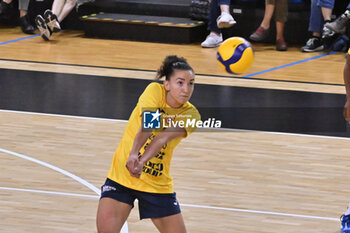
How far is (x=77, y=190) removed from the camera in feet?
20.5

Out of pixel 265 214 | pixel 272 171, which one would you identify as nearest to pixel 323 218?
pixel 265 214

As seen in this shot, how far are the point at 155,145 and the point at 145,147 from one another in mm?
228

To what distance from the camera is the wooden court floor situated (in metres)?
5.64

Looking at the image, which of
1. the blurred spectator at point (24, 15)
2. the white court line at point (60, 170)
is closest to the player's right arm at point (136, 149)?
the white court line at point (60, 170)

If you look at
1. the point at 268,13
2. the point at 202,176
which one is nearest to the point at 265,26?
the point at 268,13

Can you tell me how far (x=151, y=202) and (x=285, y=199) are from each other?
2.12 m

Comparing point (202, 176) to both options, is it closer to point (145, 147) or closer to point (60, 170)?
point (60, 170)

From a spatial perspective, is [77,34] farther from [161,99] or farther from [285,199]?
[161,99]

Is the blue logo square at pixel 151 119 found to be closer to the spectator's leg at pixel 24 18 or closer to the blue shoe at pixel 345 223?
the blue shoe at pixel 345 223

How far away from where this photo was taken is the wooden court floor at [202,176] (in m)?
5.64

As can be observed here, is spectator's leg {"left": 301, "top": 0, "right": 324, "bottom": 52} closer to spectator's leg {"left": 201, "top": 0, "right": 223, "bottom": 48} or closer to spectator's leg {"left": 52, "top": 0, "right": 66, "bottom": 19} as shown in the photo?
spectator's leg {"left": 201, "top": 0, "right": 223, "bottom": 48}

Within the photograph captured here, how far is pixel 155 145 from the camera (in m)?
4.04

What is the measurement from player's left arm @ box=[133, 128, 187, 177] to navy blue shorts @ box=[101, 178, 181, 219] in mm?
280

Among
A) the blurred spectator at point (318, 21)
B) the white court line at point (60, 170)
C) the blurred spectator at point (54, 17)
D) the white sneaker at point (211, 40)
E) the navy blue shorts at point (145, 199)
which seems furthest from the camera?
the blurred spectator at point (54, 17)
